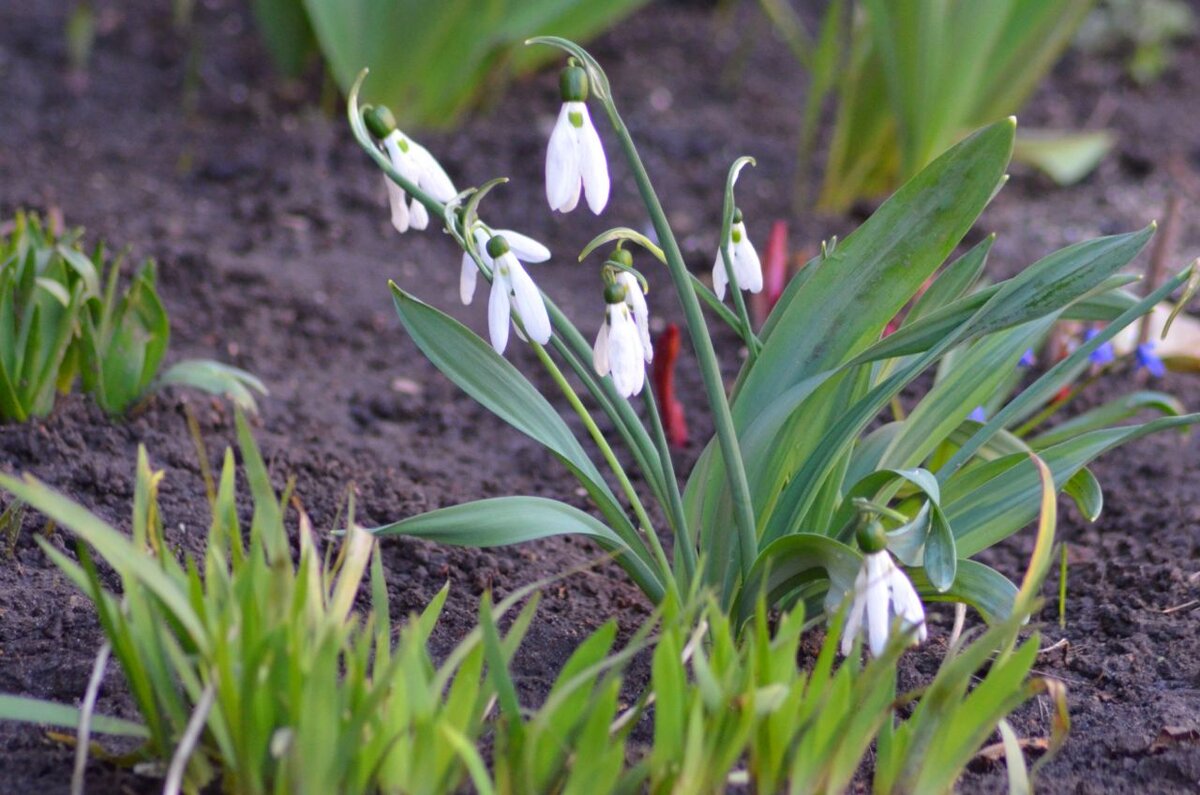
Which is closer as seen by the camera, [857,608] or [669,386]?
[857,608]

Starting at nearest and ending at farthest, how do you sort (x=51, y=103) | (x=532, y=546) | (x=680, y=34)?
1. (x=532, y=546)
2. (x=51, y=103)
3. (x=680, y=34)

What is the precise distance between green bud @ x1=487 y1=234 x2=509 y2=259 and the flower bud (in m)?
0.12

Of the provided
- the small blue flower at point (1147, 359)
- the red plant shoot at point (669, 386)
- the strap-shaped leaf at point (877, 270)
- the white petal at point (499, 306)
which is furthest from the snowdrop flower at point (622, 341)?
the small blue flower at point (1147, 359)

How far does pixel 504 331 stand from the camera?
1.40 metres

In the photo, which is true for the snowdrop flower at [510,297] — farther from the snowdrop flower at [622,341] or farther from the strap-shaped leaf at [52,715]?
the strap-shaped leaf at [52,715]

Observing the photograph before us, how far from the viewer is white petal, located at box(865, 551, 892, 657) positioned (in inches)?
52.7

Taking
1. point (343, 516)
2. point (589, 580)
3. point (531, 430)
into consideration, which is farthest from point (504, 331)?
point (343, 516)

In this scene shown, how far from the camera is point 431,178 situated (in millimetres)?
1469

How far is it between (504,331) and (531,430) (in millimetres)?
275

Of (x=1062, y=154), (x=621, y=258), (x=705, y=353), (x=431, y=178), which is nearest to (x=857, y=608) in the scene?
(x=705, y=353)

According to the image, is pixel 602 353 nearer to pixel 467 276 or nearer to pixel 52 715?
pixel 467 276

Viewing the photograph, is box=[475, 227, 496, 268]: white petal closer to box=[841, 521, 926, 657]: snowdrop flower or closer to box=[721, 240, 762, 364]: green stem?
box=[721, 240, 762, 364]: green stem

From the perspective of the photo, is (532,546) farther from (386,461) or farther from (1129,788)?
(1129,788)

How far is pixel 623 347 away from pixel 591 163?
0.20 m
